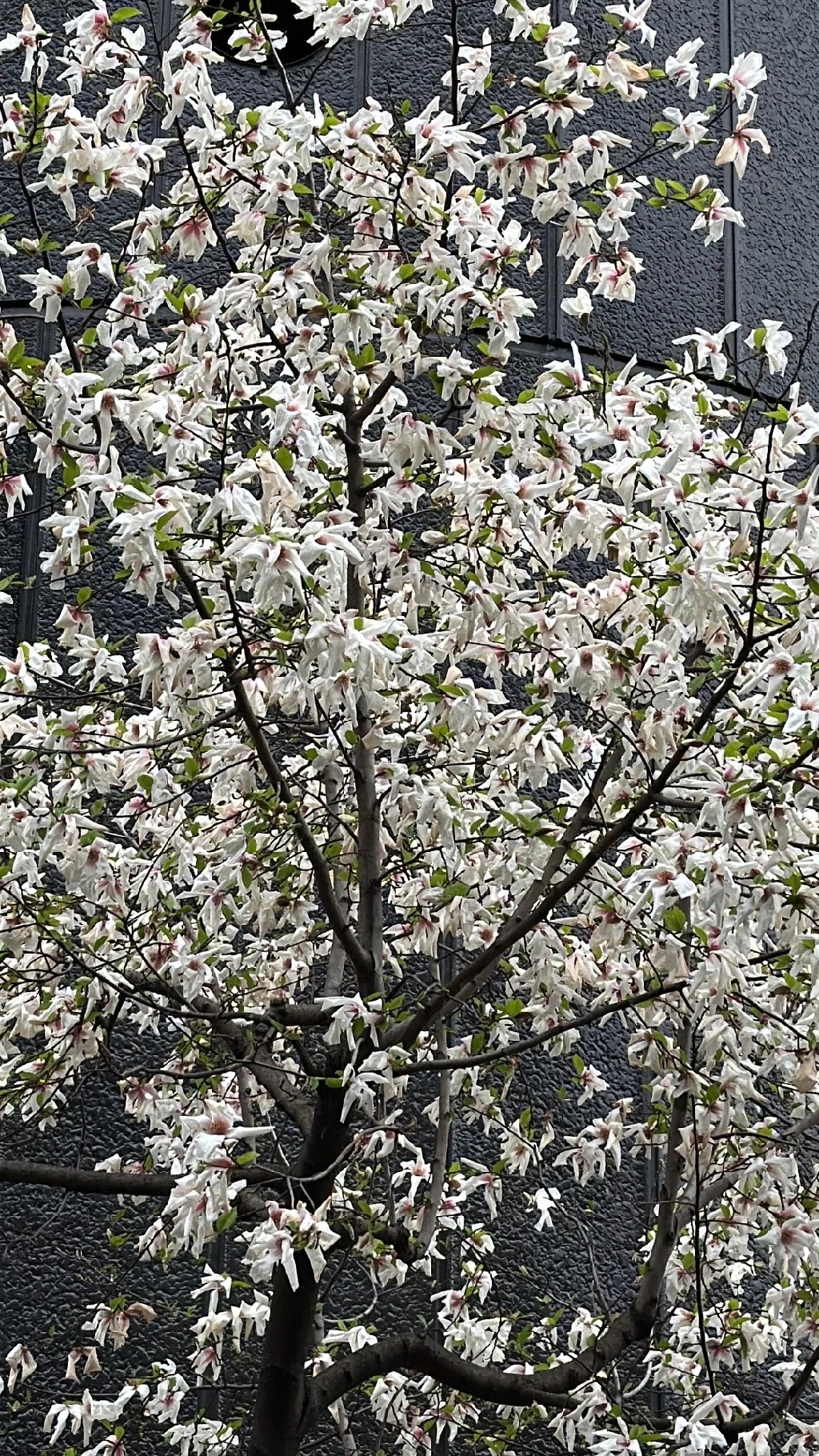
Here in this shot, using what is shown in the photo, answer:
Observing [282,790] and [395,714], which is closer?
[282,790]

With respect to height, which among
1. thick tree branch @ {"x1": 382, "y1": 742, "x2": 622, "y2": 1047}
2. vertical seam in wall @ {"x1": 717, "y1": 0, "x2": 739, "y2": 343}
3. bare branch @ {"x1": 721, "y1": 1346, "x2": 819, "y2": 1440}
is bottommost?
bare branch @ {"x1": 721, "y1": 1346, "x2": 819, "y2": 1440}

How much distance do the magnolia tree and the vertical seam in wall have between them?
2.77 meters

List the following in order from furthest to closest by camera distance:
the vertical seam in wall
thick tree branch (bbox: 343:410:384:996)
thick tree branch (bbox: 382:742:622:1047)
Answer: the vertical seam in wall < thick tree branch (bbox: 343:410:384:996) < thick tree branch (bbox: 382:742:622:1047)

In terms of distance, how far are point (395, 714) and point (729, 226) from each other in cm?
410

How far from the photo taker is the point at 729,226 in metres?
7.15

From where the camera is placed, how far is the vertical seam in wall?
7090mm

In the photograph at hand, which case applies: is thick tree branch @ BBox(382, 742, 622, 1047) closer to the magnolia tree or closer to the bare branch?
the magnolia tree

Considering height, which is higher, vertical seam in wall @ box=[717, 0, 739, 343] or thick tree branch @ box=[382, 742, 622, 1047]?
vertical seam in wall @ box=[717, 0, 739, 343]

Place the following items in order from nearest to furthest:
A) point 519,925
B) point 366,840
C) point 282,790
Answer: point 282,790 < point 519,925 < point 366,840

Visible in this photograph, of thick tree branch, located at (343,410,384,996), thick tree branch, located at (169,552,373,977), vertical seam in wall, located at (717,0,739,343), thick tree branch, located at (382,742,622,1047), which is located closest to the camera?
thick tree branch, located at (169,552,373,977)

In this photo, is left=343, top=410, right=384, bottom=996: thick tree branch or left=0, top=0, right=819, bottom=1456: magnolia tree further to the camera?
left=343, top=410, right=384, bottom=996: thick tree branch

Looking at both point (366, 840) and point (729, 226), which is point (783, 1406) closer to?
point (366, 840)

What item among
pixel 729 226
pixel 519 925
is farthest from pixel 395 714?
pixel 729 226

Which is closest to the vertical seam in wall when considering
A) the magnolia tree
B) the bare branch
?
the magnolia tree
